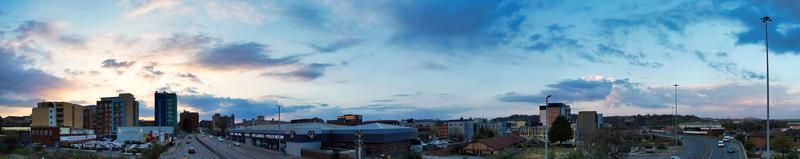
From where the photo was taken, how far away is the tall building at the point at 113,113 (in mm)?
187875

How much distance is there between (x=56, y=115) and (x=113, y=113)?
2126cm

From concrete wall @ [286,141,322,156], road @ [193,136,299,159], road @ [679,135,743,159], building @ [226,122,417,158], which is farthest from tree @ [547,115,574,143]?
road @ [193,136,299,159]

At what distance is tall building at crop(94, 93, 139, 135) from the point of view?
187875mm

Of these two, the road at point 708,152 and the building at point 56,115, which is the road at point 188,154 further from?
the road at point 708,152

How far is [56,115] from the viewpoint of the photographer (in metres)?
168

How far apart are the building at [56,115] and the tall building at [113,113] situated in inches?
242

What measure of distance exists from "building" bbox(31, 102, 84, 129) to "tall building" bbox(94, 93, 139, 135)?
6.14 metres

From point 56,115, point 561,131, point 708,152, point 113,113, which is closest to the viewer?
point 708,152

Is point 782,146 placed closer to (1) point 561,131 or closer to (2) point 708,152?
(2) point 708,152

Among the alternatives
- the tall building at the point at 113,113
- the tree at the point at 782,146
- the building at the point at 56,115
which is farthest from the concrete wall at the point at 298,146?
the tall building at the point at 113,113

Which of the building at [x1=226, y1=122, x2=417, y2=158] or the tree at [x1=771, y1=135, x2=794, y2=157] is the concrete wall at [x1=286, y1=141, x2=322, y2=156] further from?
the tree at [x1=771, y1=135, x2=794, y2=157]

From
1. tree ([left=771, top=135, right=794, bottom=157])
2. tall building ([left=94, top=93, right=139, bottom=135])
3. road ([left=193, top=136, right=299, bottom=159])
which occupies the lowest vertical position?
road ([left=193, top=136, right=299, bottom=159])

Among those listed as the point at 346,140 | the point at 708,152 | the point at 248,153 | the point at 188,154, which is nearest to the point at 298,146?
the point at 346,140

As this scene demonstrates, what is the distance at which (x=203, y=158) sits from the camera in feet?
285
